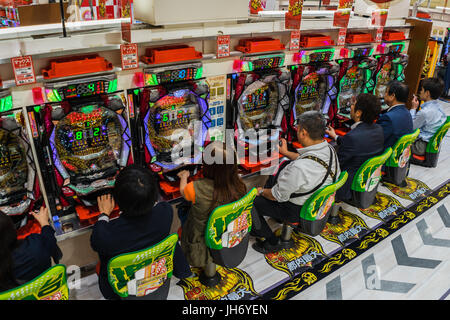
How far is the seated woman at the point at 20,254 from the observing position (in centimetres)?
174

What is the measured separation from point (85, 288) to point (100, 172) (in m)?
1.00

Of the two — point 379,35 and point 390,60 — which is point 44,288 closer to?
point 379,35

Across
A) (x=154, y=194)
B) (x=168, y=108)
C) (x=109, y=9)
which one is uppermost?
(x=109, y=9)

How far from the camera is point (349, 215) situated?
3.95 m

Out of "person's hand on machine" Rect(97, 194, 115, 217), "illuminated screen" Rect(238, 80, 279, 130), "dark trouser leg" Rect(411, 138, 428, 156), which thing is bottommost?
"dark trouser leg" Rect(411, 138, 428, 156)

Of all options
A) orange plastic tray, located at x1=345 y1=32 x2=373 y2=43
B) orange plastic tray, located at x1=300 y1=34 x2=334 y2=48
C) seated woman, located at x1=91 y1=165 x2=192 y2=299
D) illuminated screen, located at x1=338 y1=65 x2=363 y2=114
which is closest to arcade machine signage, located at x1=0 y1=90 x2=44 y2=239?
seated woman, located at x1=91 y1=165 x2=192 y2=299

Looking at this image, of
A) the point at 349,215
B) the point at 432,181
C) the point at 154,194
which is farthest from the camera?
the point at 432,181

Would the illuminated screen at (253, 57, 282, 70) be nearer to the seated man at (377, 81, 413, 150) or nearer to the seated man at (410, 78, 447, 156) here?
the seated man at (377, 81, 413, 150)

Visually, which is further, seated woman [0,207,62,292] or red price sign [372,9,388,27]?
red price sign [372,9,388,27]

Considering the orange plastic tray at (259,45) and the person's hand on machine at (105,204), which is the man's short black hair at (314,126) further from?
the person's hand on machine at (105,204)

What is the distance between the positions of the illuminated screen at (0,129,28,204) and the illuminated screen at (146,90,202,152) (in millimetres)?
878

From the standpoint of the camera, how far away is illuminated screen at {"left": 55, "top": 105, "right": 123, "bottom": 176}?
240cm

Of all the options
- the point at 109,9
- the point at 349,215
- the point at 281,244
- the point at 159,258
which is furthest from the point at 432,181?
the point at 109,9
